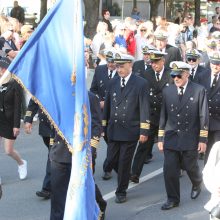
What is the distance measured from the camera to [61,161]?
22.2 ft

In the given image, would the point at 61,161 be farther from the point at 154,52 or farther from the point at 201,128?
the point at 154,52

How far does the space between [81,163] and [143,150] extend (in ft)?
12.3

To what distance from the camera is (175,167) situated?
8383mm

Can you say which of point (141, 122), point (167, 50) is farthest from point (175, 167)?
point (167, 50)

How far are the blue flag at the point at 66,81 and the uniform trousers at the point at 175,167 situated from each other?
7.59 feet

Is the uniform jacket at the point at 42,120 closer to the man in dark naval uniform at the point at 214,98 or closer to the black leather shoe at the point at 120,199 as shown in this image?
the black leather shoe at the point at 120,199

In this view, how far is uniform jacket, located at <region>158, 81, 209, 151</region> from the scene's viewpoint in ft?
27.6

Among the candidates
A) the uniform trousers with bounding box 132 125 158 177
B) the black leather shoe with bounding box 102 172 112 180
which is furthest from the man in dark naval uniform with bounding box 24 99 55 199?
the uniform trousers with bounding box 132 125 158 177

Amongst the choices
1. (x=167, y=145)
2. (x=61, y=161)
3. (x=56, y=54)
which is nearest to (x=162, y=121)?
(x=167, y=145)

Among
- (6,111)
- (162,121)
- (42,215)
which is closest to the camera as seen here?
(42,215)

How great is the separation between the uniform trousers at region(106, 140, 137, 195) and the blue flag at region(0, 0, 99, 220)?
238cm

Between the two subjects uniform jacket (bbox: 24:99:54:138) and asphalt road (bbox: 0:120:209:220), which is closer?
asphalt road (bbox: 0:120:209:220)

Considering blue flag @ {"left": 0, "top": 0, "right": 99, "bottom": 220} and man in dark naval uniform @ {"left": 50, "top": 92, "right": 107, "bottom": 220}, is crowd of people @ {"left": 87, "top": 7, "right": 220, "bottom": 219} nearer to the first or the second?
man in dark naval uniform @ {"left": 50, "top": 92, "right": 107, "bottom": 220}

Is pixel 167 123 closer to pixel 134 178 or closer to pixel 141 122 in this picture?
pixel 141 122
